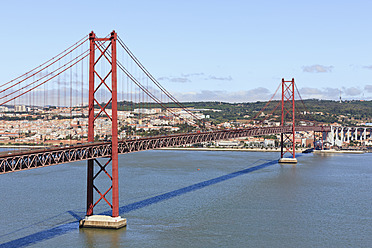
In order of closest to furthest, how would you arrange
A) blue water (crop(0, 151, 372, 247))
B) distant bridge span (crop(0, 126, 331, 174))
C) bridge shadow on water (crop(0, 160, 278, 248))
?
1. distant bridge span (crop(0, 126, 331, 174))
2. bridge shadow on water (crop(0, 160, 278, 248))
3. blue water (crop(0, 151, 372, 247))

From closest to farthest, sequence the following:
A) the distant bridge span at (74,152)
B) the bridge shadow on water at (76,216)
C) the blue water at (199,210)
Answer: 1. the distant bridge span at (74,152)
2. the bridge shadow on water at (76,216)
3. the blue water at (199,210)

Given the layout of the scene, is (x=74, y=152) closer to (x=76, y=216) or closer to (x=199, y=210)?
(x=76, y=216)

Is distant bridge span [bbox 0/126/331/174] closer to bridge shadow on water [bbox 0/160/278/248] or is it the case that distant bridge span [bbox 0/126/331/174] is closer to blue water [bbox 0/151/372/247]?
bridge shadow on water [bbox 0/160/278/248]

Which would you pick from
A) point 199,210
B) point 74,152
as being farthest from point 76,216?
point 199,210

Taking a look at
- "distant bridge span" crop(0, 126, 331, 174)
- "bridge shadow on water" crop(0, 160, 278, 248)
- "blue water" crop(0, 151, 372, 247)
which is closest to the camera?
"distant bridge span" crop(0, 126, 331, 174)

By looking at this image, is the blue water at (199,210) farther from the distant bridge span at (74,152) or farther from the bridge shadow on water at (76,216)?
the distant bridge span at (74,152)

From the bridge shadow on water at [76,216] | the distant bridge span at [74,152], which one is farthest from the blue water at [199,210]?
the distant bridge span at [74,152]

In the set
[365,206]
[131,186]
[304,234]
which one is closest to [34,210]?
[131,186]

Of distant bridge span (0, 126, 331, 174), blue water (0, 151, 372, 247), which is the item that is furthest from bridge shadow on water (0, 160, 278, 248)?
distant bridge span (0, 126, 331, 174)

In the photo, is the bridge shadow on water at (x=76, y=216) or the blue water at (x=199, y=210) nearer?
the bridge shadow on water at (x=76, y=216)
